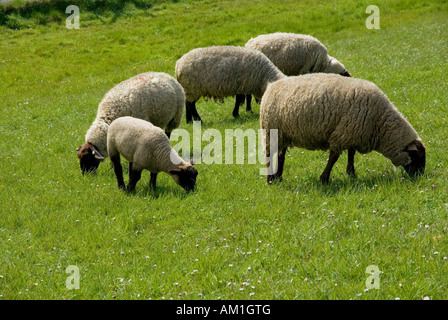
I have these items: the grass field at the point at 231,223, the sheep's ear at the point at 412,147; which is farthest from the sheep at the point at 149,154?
the sheep's ear at the point at 412,147

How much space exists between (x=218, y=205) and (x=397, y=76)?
31.4ft

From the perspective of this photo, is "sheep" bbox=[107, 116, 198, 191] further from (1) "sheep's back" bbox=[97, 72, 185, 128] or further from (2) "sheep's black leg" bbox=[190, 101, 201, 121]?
(2) "sheep's black leg" bbox=[190, 101, 201, 121]

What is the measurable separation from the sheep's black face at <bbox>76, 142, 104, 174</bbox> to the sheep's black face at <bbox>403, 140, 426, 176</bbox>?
5652 millimetres

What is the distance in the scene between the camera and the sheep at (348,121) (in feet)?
26.5

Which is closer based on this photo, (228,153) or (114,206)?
(114,206)

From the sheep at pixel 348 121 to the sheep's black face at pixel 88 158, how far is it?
3954 millimetres

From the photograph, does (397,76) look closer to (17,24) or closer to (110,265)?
(110,265)

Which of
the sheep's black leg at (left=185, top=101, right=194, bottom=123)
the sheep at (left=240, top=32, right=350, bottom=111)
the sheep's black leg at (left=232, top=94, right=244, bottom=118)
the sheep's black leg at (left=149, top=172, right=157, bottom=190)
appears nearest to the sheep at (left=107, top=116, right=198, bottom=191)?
the sheep's black leg at (left=149, top=172, right=157, bottom=190)

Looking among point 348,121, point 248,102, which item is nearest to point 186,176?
point 348,121

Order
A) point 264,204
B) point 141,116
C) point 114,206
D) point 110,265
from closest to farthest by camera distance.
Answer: point 110,265 < point 264,204 < point 114,206 < point 141,116

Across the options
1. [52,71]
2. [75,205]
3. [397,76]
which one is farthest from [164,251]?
[52,71]

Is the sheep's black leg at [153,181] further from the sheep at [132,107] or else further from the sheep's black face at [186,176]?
the sheep at [132,107]

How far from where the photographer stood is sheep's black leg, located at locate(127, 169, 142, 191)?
362 inches

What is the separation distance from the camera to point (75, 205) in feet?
28.2
